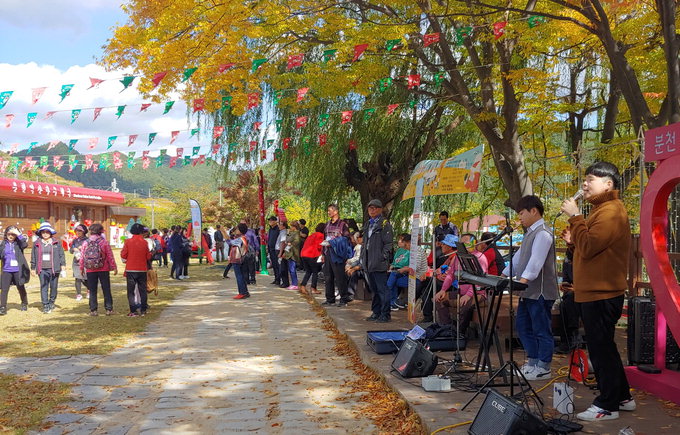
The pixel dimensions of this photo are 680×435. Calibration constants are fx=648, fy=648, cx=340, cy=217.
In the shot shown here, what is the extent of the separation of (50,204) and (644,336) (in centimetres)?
4351

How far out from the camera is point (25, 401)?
5.77 meters

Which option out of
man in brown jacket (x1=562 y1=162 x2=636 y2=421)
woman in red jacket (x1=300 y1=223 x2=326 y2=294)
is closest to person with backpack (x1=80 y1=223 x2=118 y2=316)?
woman in red jacket (x1=300 y1=223 x2=326 y2=294)

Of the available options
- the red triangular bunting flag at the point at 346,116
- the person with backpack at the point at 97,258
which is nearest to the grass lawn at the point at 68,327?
the person with backpack at the point at 97,258

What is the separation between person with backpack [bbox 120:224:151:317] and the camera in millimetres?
11148

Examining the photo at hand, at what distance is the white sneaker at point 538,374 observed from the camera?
5863 millimetres

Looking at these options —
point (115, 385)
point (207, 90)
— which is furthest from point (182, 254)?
point (115, 385)

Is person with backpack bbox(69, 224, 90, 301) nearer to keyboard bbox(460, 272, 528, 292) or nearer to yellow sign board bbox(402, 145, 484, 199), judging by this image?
yellow sign board bbox(402, 145, 484, 199)

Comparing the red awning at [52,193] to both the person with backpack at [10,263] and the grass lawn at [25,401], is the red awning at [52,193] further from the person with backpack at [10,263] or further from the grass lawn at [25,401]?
the grass lawn at [25,401]

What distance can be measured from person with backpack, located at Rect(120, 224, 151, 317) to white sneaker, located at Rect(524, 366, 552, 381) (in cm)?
736

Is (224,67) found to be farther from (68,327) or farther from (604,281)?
(604,281)

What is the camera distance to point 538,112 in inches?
523

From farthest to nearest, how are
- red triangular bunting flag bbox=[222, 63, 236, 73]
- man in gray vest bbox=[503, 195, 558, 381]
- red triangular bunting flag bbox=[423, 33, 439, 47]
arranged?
1. red triangular bunting flag bbox=[222, 63, 236, 73]
2. red triangular bunting flag bbox=[423, 33, 439, 47]
3. man in gray vest bbox=[503, 195, 558, 381]

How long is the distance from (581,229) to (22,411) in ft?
15.4

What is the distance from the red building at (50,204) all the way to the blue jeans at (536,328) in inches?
1377
